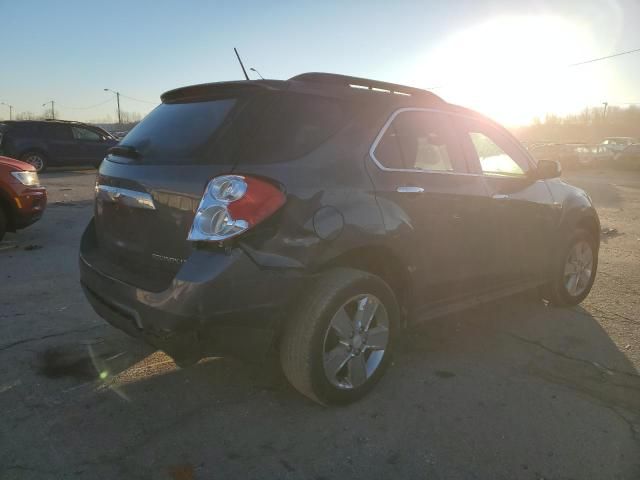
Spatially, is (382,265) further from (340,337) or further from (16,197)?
(16,197)

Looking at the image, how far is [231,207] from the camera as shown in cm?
236

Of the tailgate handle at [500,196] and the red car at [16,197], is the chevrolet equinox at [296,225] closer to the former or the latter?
the tailgate handle at [500,196]

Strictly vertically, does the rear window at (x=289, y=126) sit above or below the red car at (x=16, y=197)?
above

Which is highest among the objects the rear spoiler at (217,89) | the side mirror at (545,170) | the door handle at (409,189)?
the rear spoiler at (217,89)

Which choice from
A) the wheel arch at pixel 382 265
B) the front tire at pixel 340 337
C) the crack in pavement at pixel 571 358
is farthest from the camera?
the crack in pavement at pixel 571 358

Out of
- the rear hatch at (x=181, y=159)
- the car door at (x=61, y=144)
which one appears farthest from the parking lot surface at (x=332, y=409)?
the car door at (x=61, y=144)

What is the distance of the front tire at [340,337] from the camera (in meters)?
2.62

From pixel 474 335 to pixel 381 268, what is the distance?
1389 mm

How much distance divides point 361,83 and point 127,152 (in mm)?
1475

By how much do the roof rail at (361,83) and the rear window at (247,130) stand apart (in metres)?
0.21

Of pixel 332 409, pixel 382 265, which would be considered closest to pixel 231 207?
pixel 382 265

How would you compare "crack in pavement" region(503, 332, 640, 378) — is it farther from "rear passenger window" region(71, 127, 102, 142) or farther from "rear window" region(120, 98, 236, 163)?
"rear passenger window" region(71, 127, 102, 142)

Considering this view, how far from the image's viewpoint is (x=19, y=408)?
9.05 ft

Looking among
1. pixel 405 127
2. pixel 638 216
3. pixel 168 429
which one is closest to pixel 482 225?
pixel 405 127
